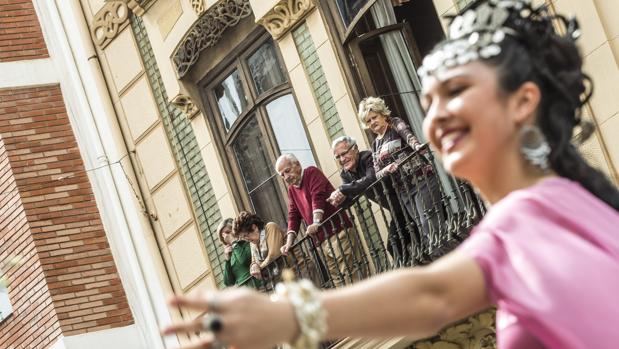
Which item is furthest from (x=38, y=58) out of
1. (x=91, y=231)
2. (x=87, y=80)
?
(x=91, y=231)

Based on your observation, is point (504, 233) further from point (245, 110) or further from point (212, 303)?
point (245, 110)

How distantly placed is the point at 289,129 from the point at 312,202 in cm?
222

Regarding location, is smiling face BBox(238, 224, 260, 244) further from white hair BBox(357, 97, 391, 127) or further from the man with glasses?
white hair BBox(357, 97, 391, 127)

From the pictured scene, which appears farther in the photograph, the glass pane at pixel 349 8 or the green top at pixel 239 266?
the green top at pixel 239 266

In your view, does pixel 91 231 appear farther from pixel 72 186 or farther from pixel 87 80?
pixel 87 80

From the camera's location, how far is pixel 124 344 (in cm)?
1806

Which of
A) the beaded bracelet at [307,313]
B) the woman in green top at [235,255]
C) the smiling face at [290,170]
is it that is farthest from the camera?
the woman in green top at [235,255]

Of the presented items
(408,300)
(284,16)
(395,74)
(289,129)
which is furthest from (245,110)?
(408,300)

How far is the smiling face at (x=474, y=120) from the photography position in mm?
4004

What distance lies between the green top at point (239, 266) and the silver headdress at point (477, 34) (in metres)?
10.3

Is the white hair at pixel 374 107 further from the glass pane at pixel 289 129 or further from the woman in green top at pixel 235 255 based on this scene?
the glass pane at pixel 289 129

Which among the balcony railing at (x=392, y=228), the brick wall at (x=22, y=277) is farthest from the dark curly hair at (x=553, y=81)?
the brick wall at (x=22, y=277)

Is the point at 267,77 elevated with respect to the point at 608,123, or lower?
elevated

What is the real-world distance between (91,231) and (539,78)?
578 inches
